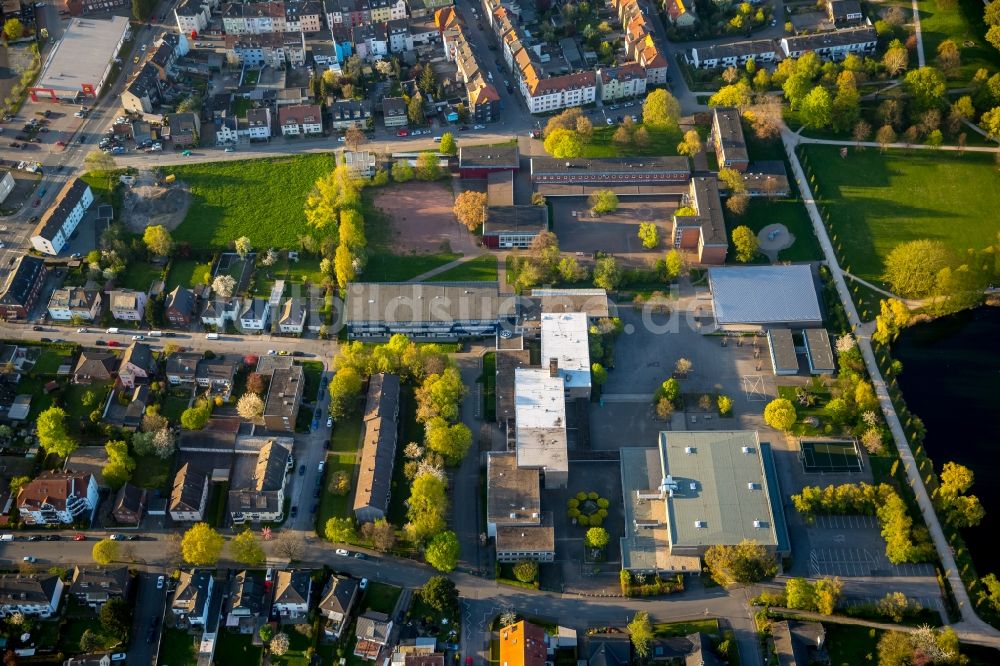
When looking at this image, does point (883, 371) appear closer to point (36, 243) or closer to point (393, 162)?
point (393, 162)

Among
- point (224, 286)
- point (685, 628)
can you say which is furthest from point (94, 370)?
point (685, 628)

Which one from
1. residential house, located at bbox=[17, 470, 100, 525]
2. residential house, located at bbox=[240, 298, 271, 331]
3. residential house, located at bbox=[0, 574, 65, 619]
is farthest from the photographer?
residential house, located at bbox=[240, 298, 271, 331]

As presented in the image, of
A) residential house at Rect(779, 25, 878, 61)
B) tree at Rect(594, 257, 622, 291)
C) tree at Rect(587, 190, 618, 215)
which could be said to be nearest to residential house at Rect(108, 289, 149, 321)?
tree at Rect(594, 257, 622, 291)

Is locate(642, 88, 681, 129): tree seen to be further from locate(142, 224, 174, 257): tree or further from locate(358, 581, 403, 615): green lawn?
locate(358, 581, 403, 615): green lawn

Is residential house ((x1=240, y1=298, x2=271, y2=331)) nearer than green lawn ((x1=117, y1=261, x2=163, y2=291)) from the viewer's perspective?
Yes

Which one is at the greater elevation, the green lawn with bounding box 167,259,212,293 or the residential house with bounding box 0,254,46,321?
the residential house with bounding box 0,254,46,321

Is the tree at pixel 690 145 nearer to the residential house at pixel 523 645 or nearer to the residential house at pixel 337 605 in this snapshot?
the residential house at pixel 523 645

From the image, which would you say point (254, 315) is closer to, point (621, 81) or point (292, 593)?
point (292, 593)
